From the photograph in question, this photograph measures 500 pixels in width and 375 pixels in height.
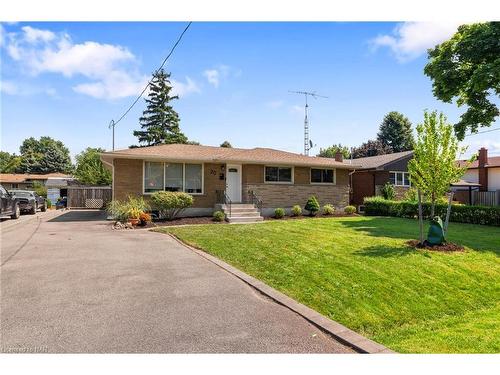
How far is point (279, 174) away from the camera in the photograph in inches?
769

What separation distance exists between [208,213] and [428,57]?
523 inches

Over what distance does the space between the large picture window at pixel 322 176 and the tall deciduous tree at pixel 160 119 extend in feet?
107

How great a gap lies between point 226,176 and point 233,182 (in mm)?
500

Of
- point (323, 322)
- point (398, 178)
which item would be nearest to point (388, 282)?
point (323, 322)

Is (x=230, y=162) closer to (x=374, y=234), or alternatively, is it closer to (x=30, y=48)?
(x=374, y=234)

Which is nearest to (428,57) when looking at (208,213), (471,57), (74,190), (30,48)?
(471,57)

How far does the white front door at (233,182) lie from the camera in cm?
1861

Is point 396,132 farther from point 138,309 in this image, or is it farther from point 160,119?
point 138,309

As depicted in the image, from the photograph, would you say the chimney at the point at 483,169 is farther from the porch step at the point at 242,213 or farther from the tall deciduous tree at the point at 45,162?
the tall deciduous tree at the point at 45,162

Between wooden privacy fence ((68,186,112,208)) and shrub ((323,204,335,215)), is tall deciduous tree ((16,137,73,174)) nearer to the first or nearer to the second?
wooden privacy fence ((68,186,112,208))

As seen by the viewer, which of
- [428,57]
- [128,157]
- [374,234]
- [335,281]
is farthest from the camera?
[428,57]

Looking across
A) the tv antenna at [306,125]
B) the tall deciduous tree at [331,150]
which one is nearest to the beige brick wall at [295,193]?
the tv antenna at [306,125]

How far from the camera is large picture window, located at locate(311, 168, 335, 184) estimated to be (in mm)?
20438

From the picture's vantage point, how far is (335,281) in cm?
641
